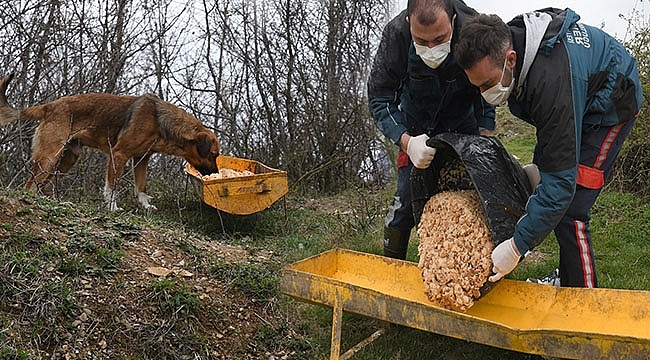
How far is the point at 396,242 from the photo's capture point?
190 inches

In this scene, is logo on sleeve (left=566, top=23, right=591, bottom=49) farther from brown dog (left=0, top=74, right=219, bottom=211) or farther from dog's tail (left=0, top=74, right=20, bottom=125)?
dog's tail (left=0, top=74, right=20, bottom=125)

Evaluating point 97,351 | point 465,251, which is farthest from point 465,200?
point 97,351

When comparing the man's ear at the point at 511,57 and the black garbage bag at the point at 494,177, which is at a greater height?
the man's ear at the point at 511,57

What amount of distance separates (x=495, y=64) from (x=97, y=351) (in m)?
2.70

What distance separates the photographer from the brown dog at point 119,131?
25.6 feet

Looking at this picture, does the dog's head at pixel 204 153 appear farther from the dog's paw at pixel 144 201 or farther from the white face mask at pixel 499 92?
the white face mask at pixel 499 92

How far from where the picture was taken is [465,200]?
3.92m

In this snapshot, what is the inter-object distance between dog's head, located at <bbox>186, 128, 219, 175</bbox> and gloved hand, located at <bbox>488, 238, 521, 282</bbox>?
556 cm

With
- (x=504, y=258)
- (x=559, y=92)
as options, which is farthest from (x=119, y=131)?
(x=559, y=92)

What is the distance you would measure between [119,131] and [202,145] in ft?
3.46

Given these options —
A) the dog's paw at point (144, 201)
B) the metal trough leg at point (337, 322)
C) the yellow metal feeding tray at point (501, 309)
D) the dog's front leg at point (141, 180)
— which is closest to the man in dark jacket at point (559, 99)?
the yellow metal feeding tray at point (501, 309)

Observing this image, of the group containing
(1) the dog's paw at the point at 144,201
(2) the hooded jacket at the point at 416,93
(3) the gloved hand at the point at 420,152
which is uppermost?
(2) the hooded jacket at the point at 416,93

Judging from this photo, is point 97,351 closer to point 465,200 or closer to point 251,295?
point 251,295

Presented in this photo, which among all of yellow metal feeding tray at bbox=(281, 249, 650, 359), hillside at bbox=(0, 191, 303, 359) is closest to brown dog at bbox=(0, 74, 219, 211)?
hillside at bbox=(0, 191, 303, 359)
